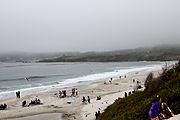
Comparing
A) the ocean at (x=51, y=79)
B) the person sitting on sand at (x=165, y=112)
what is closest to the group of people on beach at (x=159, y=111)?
the person sitting on sand at (x=165, y=112)

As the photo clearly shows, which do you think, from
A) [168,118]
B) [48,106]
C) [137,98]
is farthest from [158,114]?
[48,106]

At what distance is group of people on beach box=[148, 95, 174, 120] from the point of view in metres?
14.1

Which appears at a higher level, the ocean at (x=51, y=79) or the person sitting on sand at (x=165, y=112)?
the person sitting on sand at (x=165, y=112)

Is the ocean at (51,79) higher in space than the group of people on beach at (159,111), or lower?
lower

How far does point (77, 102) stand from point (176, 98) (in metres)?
25.5

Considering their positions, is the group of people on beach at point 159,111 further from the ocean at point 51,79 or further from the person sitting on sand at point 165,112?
the ocean at point 51,79

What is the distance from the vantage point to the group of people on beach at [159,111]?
14.1 meters

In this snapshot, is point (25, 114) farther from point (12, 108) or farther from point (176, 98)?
point (176, 98)

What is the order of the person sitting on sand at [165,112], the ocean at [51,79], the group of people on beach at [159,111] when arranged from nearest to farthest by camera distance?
the group of people on beach at [159,111] → the person sitting on sand at [165,112] → the ocean at [51,79]

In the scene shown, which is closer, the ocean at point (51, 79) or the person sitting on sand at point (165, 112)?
the person sitting on sand at point (165, 112)

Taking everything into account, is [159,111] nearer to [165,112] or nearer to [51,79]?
[165,112]

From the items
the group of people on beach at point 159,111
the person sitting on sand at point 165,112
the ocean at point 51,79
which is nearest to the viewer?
the group of people on beach at point 159,111

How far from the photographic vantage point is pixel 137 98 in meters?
23.4

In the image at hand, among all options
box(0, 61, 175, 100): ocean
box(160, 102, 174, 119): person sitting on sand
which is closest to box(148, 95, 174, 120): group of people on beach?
box(160, 102, 174, 119): person sitting on sand
